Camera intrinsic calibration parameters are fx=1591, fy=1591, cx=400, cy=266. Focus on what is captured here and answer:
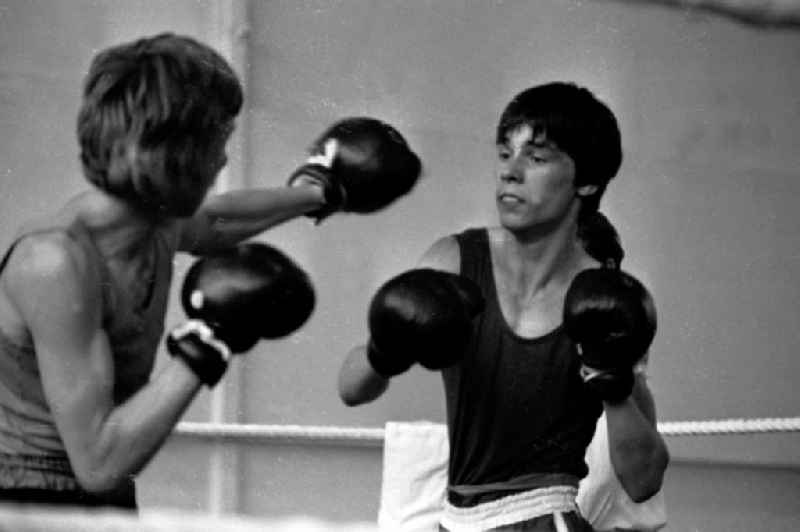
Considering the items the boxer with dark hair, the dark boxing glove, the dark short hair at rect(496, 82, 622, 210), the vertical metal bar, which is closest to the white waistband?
the boxer with dark hair

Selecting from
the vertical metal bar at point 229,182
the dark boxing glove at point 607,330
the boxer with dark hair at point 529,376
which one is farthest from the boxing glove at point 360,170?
the vertical metal bar at point 229,182

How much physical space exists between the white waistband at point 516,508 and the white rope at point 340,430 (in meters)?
0.50

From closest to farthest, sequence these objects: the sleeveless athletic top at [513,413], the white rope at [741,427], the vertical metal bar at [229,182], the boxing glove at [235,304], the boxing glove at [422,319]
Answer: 1. the boxing glove at [235,304]
2. the boxing glove at [422,319]
3. the sleeveless athletic top at [513,413]
4. the white rope at [741,427]
5. the vertical metal bar at [229,182]

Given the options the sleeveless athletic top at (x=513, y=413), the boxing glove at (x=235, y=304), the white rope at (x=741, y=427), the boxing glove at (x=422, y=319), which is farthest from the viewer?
the white rope at (x=741, y=427)

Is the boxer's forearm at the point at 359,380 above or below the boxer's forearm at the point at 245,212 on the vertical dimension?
below

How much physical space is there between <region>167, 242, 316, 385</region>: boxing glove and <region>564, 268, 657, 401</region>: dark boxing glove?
283 millimetres

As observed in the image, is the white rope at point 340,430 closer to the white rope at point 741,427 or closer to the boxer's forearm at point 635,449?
the white rope at point 741,427

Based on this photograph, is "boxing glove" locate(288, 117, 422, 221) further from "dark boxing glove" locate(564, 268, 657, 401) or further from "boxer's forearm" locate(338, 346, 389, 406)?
"dark boxing glove" locate(564, 268, 657, 401)

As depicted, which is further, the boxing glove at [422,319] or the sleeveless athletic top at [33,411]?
the boxing glove at [422,319]

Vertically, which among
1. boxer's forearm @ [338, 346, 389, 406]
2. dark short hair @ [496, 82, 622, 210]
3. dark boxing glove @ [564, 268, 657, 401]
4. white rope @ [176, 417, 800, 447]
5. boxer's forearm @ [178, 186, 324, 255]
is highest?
dark short hair @ [496, 82, 622, 210]

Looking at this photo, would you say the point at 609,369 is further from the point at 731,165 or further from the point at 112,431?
the point at 731,165

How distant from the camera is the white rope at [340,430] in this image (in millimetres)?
2174

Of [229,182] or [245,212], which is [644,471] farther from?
[229,182]

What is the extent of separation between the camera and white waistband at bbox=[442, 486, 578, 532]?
67.4 inches
